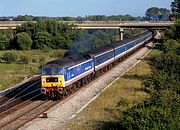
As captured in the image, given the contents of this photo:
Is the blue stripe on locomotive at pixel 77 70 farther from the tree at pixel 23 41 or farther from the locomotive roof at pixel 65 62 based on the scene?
the tree at pixel 23 41

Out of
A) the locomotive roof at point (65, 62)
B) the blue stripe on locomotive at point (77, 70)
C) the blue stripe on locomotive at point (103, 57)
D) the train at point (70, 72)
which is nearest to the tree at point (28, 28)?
the blue stripe on locomotive at point (103, 57)

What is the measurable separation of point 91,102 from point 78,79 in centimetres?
545

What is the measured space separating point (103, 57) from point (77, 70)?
10.4 metres

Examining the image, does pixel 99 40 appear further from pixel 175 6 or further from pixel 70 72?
pixel 175 6

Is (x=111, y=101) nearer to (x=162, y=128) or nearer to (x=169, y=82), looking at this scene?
(x=169, y=82)

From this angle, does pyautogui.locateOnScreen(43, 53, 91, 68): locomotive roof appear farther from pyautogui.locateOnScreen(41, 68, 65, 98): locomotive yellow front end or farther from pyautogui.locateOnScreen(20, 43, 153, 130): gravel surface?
pyautogui.locateOnScreen(20, 43, 153, 130): gravel surface

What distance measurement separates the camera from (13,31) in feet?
360

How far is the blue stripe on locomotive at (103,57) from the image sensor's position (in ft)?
132

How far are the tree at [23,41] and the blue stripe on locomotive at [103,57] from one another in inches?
1985

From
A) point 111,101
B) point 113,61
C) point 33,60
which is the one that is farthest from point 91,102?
point 33,60

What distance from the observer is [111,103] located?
90.5ft

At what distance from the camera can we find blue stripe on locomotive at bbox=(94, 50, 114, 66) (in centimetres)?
4022

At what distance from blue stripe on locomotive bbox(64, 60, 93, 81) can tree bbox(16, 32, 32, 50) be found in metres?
60.2

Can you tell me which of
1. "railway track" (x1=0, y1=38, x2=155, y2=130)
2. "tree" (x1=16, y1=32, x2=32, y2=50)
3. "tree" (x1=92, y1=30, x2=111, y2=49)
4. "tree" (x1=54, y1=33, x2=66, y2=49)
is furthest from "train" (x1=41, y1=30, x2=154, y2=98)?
"tree" (x1=54, y1=33, x2=66, y2=49)
